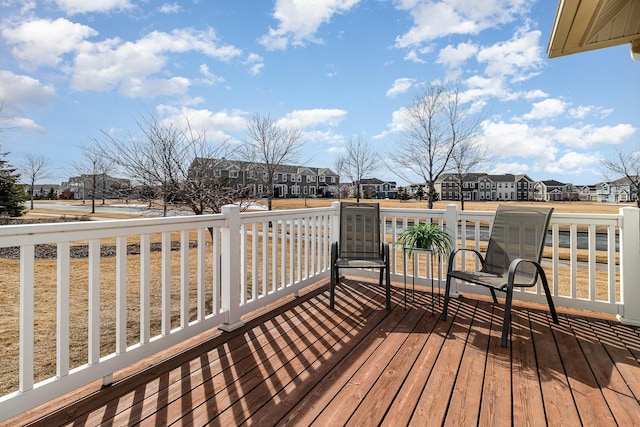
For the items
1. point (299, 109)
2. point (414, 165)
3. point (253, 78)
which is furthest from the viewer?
point (414, 165)

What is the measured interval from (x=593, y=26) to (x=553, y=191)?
207 feet

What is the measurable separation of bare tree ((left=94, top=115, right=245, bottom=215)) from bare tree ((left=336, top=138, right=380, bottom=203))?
50.6 ft

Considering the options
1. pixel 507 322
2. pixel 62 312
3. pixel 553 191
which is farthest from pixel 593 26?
pixel 553 191

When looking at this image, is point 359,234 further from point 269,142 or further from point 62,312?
point 269,142

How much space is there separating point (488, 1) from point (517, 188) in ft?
197

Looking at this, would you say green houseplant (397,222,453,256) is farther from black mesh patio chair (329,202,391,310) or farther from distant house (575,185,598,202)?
distant house (575,185,598,202)

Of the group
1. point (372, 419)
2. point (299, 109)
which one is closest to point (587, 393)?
point (372, 419)

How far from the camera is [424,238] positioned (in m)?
3.50

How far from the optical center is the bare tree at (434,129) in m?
13.0

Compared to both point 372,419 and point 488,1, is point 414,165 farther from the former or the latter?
point 372,419

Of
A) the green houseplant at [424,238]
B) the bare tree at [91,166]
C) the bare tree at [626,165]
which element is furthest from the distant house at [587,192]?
the bare tree at [91,166]

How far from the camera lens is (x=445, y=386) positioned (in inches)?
78.3

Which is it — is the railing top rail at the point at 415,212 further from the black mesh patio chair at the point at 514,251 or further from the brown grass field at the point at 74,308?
the brown grass field at the point at 74,308

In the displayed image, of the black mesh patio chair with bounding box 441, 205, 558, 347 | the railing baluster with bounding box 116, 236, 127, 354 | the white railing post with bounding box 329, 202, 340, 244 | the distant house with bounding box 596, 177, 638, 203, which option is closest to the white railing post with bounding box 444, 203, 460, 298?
the black mesh patio chair with bounding box 441, 205, 558, 347
